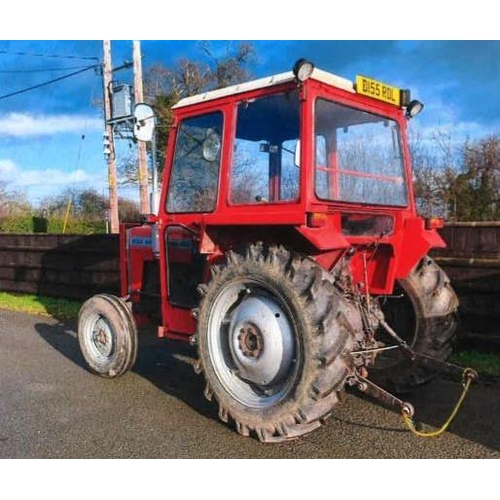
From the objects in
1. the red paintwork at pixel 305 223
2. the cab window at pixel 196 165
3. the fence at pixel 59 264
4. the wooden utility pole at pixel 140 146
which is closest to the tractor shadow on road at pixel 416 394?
the red paintwork at pixel 305 223

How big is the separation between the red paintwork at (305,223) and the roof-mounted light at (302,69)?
14 cm

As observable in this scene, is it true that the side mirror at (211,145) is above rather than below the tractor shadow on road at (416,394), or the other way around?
above

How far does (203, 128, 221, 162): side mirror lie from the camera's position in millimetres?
4457

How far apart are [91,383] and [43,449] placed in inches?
59.7

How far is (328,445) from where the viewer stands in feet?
12.3

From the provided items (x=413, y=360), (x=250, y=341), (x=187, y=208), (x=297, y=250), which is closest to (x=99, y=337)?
(x=187, y=208)

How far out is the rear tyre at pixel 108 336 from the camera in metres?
5.26

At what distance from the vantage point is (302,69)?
361 cm

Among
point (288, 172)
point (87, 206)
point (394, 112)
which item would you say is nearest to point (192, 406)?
point (288, 172)

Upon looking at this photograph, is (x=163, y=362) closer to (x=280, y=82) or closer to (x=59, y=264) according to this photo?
(x=280, y=82)

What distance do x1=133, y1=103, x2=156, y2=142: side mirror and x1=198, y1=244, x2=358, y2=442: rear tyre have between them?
1572 mm

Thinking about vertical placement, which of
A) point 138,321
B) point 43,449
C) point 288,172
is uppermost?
point 288,172

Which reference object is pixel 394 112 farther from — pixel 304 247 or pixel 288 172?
pixel 304 247

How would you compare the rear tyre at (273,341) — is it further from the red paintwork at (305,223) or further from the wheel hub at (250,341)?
the red paintwork at (305,223)
